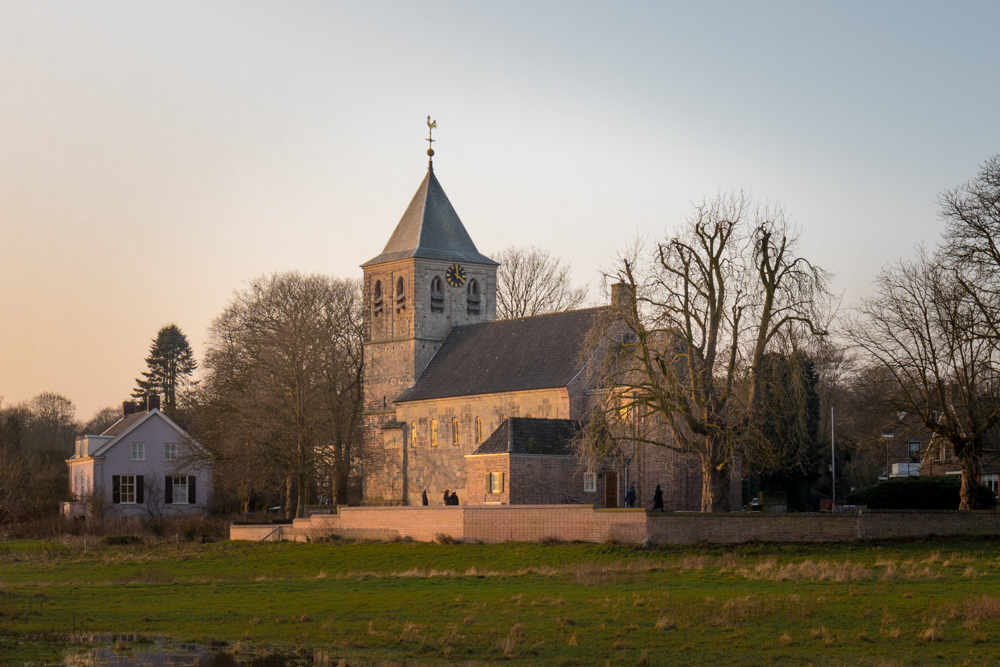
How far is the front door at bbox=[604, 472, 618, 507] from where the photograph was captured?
4709cm

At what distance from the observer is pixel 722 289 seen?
3588 centimetres

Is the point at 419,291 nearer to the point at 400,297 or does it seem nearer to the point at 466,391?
the point at 400,297

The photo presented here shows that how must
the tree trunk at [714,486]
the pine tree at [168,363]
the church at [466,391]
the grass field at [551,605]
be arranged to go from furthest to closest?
the pine tree at [168,363], the church at [466,391], the tree trunk at [714,486], the grass field at [551,605]

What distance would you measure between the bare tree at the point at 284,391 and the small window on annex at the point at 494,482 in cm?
810

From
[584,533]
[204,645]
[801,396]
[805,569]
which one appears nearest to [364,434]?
[584,533]

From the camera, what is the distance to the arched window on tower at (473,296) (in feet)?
205

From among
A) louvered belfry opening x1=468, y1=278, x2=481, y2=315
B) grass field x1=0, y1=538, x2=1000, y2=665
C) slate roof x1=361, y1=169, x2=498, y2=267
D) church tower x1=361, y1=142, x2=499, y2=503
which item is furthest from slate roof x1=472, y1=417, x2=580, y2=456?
slate roof x1=361, y1=169, x2=498, y2=267

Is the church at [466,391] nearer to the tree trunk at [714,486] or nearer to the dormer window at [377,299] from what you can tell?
the dormer window at [377,299]

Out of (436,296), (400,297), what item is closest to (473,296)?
(436,296)

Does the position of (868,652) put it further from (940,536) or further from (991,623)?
(940,536)

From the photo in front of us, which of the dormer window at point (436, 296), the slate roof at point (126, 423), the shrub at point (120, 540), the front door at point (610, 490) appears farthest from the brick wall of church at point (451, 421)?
the shrub at point (120, 540)

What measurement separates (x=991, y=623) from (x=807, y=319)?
16903 mm

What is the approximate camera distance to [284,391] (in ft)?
165

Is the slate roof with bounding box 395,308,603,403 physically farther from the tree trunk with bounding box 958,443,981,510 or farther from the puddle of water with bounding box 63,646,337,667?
the puddle of water with bounding box 63,646,337,667
